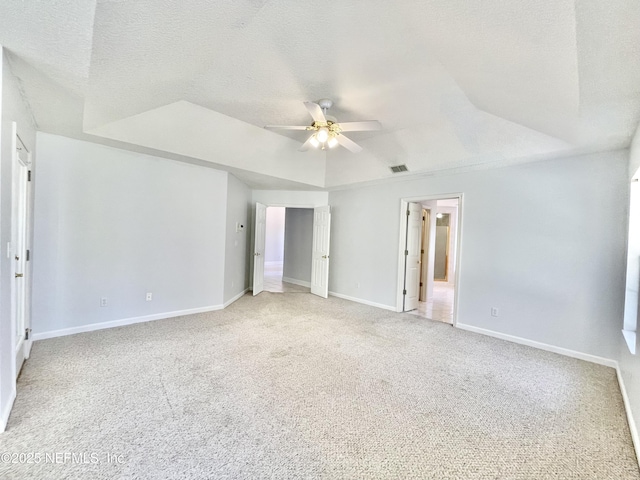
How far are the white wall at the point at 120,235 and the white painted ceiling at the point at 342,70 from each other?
0.40 m

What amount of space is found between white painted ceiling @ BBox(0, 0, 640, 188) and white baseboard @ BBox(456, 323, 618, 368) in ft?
7.52

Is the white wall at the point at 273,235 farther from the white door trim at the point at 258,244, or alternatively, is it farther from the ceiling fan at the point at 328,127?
the ceiling fan at the point at 328,127

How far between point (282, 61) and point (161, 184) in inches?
105

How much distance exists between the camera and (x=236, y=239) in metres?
5.50

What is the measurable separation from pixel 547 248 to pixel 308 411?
134 inches

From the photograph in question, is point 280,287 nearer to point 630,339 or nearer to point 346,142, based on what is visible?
point 346,142

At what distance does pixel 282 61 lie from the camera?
2545 mm

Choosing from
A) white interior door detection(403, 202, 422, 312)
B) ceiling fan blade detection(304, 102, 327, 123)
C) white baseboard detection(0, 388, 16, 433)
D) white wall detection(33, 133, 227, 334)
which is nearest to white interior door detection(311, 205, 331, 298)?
white interior door detection(403, 202, 422, 312)

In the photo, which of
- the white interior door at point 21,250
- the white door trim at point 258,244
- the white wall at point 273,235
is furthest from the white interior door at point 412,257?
the white wall at point 273,235

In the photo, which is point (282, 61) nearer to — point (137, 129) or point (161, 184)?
point (137, 129)

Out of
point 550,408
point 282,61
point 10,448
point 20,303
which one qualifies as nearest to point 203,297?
point 20,303

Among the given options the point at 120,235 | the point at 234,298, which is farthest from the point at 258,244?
the point at 120,235

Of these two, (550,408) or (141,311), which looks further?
(141,311)

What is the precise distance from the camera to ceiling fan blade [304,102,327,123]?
8.69ft
